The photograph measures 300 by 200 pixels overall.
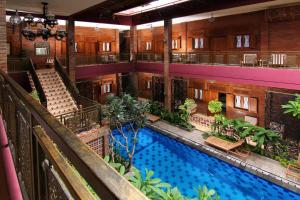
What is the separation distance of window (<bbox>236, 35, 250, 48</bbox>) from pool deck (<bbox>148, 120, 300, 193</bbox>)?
5976 millimetres

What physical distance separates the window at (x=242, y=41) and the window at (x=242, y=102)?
3168 millimetres

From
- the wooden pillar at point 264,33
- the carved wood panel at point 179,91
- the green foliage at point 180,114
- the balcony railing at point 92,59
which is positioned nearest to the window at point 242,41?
the wooden pillar at point 264,33

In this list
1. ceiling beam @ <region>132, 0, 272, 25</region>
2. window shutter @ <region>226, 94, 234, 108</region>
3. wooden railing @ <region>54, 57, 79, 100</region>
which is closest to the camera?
ceiling beam @ <region>132, 0, 272, 25</region>

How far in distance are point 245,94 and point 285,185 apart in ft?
23.3

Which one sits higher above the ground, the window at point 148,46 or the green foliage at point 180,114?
the window at point 148,46

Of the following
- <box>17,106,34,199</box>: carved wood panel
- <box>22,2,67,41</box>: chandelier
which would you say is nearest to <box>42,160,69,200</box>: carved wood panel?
<box>17,106,34,199</box>: carved wood panel

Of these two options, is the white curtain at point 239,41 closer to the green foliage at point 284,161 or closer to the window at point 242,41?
the window at point 242,41

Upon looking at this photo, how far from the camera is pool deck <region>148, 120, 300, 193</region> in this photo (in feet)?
32.2

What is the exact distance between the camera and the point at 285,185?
964 cm

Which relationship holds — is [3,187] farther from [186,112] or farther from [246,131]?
[186,112]

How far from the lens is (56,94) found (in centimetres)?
1360

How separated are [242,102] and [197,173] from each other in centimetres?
673

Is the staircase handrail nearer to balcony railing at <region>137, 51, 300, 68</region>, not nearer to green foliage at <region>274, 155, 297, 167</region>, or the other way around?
balcony railing at <region>137, 51, 300, 68</region>

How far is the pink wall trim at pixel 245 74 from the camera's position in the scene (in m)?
Answer: 10.9
